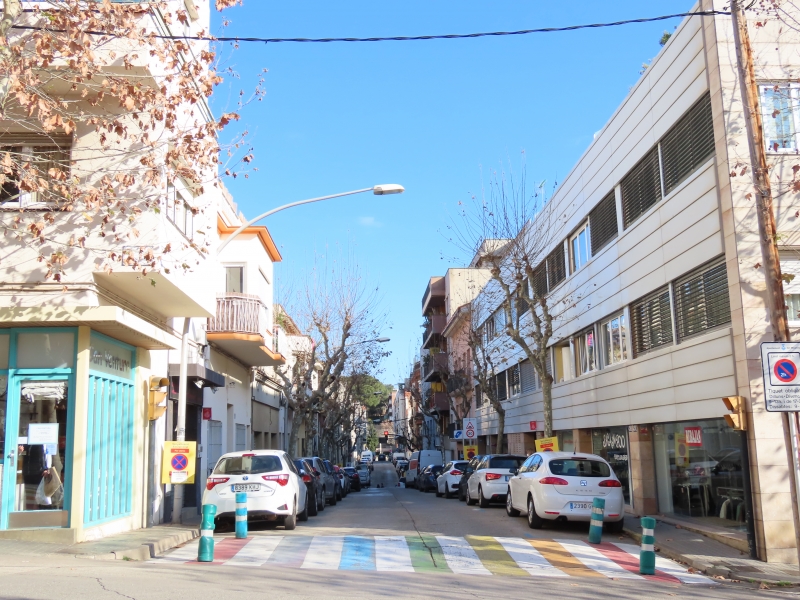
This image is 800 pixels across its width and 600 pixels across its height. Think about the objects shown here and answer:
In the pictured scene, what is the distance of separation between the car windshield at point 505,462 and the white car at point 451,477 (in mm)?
6574

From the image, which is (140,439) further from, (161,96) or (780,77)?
(780,77)

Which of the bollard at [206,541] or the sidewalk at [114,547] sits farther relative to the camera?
the sidewalk at [114,547]

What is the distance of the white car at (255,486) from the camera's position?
15945mm

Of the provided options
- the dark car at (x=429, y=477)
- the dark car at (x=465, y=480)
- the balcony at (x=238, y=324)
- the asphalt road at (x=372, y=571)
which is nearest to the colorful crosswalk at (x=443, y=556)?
the asphalt road at (x=372, y=571)

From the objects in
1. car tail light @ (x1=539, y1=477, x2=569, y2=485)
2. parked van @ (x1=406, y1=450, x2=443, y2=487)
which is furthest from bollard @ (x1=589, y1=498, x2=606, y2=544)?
parked van @ (x1=406, y1=450, x2=443, y2=487)

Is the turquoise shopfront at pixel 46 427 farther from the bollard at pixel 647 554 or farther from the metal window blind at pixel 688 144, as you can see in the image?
the metal window blind at pixel 688 144

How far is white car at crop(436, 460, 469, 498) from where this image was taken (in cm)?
2931

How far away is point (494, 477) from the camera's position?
2211cm

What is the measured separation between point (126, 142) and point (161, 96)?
11.6 feet

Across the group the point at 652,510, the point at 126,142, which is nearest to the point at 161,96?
the point at 126,142

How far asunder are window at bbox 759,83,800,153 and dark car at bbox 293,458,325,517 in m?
12.0

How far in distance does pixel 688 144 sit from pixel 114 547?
40.9 ft

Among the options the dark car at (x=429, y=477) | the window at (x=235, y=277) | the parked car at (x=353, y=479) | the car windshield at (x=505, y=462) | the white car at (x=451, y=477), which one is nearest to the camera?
the car windshield at (x=505, y=462)

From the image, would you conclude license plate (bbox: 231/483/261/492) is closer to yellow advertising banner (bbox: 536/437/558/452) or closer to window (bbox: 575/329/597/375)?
yellow advertising banner (bbox: 536/437/558/452)
